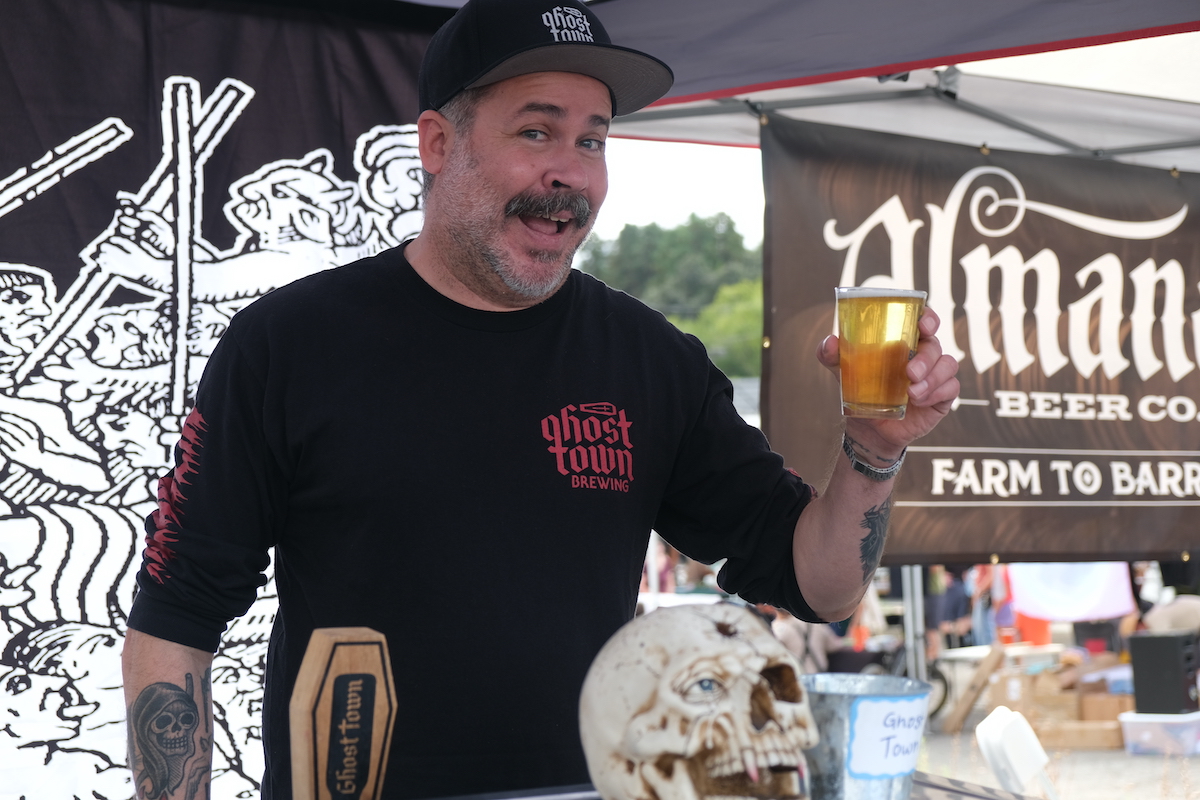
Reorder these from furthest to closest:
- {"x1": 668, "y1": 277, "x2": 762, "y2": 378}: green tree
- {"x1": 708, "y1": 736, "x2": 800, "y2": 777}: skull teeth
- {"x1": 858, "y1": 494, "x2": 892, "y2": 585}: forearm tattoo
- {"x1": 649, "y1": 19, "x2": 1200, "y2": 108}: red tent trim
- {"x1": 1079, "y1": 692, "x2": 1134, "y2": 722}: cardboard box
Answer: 1. {"x1": 668, "y1": 277, "x2": 762, "y2": 378}: green tree
2. {"x1": 1079, "y1": 692, "x2": 1134, "y2": 722}: cardboard box
3. {"x1": 649, "y1": 19, "x2": 1200, "y2": 108}: red tent trim
4. {"x1": 858, "y1": 494, "x2": 892, "y2": 585}: forearm tattoo
5. {"x1": 708, "y1": 736, "x2": 800, "y2": 777}: skull teeth

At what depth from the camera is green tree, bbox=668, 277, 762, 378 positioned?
2064 inches

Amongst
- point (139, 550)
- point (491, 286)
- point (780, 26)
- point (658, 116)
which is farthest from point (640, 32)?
point (139, 550)

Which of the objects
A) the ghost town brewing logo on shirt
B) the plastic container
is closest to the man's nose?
the ghost town brewing logo on shirt

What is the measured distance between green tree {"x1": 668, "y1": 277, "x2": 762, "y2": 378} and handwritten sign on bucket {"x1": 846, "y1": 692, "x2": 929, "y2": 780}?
162ft

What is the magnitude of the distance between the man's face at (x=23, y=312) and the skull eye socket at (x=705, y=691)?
2.11 metres

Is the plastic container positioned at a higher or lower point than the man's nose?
lower

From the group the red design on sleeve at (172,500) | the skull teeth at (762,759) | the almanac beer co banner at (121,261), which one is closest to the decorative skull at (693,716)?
the skull teeth at (762,759)

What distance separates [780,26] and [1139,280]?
221 centimetres

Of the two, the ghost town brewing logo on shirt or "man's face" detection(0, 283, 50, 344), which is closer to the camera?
the ghost town brewing logo on shirt

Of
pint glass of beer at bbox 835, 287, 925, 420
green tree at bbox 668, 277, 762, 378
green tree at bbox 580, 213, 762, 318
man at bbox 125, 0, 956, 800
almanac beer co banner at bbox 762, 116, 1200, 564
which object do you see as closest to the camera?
pint glass of beer at bbox 835, 287, 925, 420

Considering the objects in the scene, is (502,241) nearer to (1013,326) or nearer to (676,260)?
(1013,326)

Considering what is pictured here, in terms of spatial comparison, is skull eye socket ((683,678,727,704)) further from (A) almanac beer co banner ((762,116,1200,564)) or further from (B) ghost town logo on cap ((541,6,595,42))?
(A) almanac beer co banner ((762,116,1200,564))

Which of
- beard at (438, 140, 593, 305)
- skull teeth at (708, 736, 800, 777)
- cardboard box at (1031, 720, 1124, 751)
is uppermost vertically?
beard at (438, 140, 593, 305)

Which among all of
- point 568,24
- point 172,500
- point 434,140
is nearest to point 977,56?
point 568,24
